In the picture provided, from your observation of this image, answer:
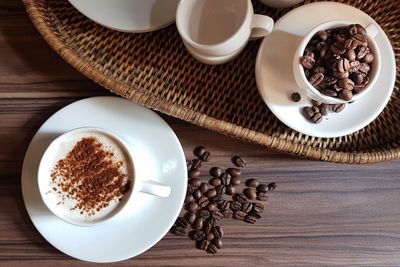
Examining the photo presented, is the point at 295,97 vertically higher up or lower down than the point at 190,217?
higher up

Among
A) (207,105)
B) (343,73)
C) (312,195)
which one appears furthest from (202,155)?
(343,73)

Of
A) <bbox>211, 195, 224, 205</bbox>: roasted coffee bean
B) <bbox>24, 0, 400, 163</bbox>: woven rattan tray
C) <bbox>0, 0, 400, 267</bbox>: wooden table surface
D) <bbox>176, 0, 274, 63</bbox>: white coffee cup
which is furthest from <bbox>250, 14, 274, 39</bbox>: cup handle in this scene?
<bbox>211, 195, 224, 205</bbox>: roasted coffee bean

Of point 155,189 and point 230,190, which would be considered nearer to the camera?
point 155,189

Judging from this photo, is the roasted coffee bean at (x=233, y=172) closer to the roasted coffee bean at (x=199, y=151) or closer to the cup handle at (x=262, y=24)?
the roasted coffee bean at (x=199, y=151)

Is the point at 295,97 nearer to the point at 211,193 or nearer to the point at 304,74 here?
the point at 304,74

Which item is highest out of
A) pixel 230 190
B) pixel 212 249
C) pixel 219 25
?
pixel 219 25

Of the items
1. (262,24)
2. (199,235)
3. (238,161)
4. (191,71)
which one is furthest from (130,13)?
(199,235)
